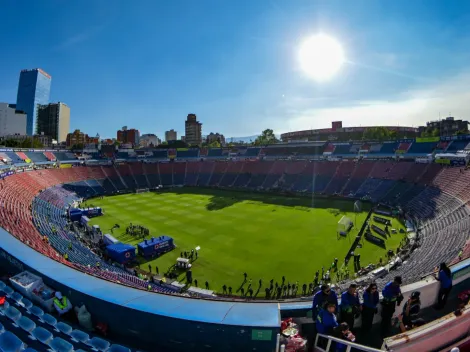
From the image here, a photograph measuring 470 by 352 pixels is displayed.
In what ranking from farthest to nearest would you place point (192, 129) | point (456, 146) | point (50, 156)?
point (192, 129)
point (50, 156)
point (456, 146)

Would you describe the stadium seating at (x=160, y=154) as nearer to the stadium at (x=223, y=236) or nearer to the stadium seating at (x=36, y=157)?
the stadium at (x=223, y=236)

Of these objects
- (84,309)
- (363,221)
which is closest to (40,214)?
(84,309)

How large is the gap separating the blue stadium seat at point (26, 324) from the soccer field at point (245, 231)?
14666mm

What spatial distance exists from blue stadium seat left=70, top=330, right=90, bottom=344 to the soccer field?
14659 mm

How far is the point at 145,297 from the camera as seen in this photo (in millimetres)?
5086

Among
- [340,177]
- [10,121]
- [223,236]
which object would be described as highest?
[10,121]

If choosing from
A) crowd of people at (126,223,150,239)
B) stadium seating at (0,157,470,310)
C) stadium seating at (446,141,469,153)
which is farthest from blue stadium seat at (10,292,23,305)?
stadium seating at (446,141,469,153)

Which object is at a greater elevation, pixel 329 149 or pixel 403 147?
pixel 403 147

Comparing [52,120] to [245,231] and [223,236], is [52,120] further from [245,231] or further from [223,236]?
[245,231]

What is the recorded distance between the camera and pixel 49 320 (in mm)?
5469

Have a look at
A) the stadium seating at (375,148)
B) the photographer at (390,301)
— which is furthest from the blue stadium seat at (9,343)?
the stadium seating at (375,148)

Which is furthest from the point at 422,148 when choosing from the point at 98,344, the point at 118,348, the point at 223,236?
the point at 98,344

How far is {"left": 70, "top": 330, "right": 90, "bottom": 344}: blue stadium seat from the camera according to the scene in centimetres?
493

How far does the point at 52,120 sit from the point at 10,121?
4206 centimetres
